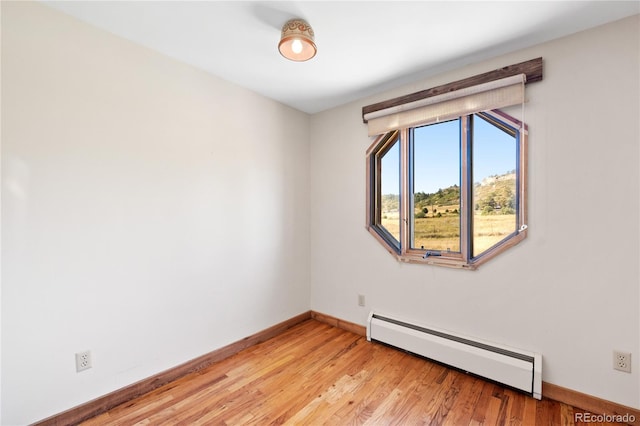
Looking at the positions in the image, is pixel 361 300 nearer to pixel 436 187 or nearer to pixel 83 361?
pixel 436 187

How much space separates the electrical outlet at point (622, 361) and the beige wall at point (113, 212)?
2.65m

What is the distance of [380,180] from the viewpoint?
2.89m

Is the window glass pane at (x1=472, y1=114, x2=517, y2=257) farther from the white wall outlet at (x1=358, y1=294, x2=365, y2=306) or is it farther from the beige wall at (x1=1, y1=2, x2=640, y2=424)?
the white wall outlet at (x1=358, y1=294, x2=365, y2=306)

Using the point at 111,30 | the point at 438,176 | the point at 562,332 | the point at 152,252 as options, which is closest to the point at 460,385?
the point at 562,332

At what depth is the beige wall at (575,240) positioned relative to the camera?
5.56 ft

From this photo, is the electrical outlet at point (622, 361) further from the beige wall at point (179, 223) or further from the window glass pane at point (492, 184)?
the window glass pane at point (492, 184)

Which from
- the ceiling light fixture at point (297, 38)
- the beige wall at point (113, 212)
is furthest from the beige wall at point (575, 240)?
the beige wall at point (113, 212)

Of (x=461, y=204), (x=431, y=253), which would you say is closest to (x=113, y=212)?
(x=431, y=253)

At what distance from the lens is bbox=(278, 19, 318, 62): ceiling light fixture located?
5.50ft

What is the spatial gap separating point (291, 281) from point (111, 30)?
8.49ft

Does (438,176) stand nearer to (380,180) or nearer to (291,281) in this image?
(380,180)

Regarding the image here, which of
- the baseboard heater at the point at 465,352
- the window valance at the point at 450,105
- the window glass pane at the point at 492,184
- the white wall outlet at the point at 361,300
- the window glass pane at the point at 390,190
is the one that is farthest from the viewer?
the white wall outlet at the point at 361,300

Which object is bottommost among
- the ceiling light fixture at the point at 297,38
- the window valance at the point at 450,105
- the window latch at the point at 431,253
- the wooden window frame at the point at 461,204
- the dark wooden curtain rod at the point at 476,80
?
the window latch at the point at 431,253

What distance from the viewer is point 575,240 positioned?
6.05 ft
